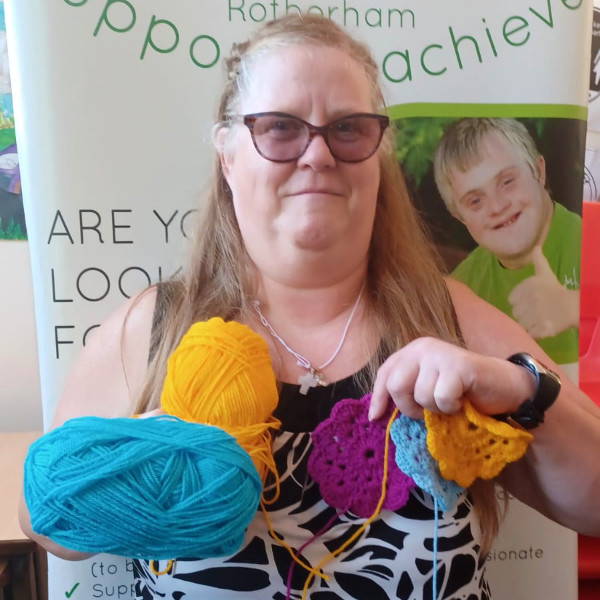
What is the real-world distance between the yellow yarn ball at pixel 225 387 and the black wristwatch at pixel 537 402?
237 millimetres

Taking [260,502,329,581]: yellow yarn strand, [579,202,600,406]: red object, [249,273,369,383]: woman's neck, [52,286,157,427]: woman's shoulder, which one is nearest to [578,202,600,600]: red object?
[579,202,600,406]: red object

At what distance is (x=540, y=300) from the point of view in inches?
34.9

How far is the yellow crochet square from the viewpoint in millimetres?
527

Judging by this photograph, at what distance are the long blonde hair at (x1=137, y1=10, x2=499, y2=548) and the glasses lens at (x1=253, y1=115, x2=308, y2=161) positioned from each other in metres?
0.08

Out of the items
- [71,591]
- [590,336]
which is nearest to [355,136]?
[71,591]

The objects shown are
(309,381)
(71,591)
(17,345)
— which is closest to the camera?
(309,381)

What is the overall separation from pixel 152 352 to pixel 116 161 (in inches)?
11.3

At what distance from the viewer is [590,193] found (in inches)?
58.2

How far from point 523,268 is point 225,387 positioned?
55cm

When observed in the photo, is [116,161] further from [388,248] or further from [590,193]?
[590,193]

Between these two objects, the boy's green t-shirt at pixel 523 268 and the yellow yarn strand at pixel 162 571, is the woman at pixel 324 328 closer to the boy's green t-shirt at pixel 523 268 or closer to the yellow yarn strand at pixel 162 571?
the yellow yarn strand at pixel 162 571

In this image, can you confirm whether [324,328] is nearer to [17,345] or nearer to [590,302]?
[590,302]

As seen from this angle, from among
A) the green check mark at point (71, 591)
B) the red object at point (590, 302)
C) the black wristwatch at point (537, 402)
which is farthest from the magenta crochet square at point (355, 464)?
the red object at point (590, 302)

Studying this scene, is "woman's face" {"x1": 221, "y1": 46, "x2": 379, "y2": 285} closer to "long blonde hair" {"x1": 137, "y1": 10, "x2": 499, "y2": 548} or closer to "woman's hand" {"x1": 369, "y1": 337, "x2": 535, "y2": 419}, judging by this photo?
"long blonde hair" {"x1": 137, "y1": 10, "x2": 499, "y2": 548}
